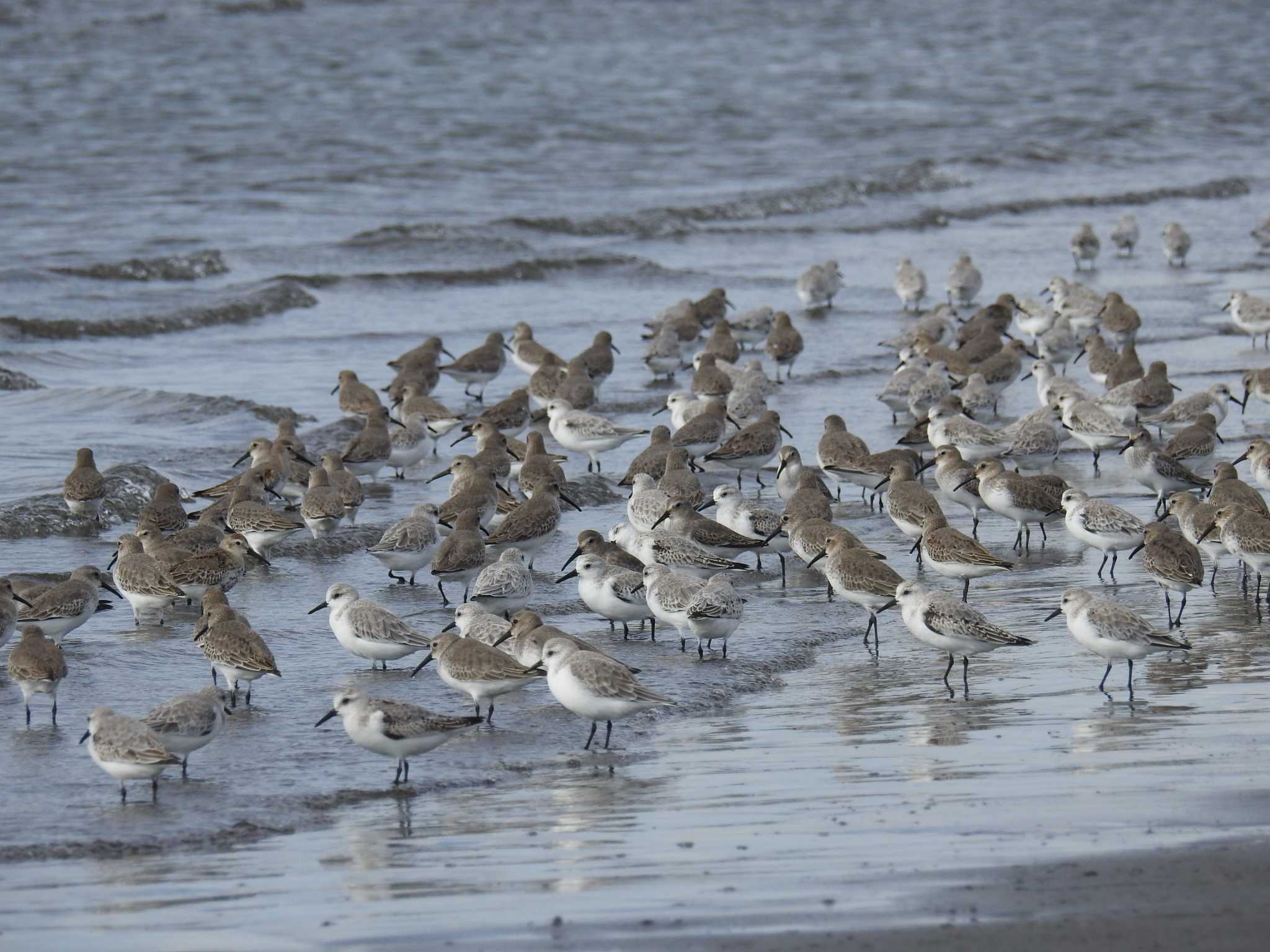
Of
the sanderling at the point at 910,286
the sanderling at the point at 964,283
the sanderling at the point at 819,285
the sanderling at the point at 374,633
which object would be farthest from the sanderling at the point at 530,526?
the sanderling at the point at 964,283

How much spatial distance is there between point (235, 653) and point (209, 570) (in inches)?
77.2

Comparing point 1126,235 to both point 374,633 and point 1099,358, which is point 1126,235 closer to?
point 1099,358

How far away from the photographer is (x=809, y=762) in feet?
26.0

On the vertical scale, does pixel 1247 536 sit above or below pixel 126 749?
below

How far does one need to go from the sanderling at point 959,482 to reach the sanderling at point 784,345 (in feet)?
16.3

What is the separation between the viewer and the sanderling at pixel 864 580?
10203 millimetres

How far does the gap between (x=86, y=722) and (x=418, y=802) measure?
2.09 m

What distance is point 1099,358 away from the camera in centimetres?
1764

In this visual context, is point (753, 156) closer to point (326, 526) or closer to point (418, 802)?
point (326, 526)

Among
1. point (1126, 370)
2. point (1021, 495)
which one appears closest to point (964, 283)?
point (1126, 370)

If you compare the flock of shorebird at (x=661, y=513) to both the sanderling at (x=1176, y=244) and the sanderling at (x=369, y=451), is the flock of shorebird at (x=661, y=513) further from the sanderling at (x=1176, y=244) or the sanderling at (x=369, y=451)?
the sanderling at (x=1176, y=244)

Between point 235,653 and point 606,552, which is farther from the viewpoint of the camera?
point 606,552

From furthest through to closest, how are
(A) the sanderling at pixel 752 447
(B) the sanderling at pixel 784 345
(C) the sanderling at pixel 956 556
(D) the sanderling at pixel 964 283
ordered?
(D) the sanderling at pixel 964 283, (B) the sanderling at pixel 784 345, (A) the sanderling at pixel 752 447, (C) the sanderling at pixel 956 556

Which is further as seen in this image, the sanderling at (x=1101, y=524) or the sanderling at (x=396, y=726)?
the sanderling at (x=1101, y=524)
